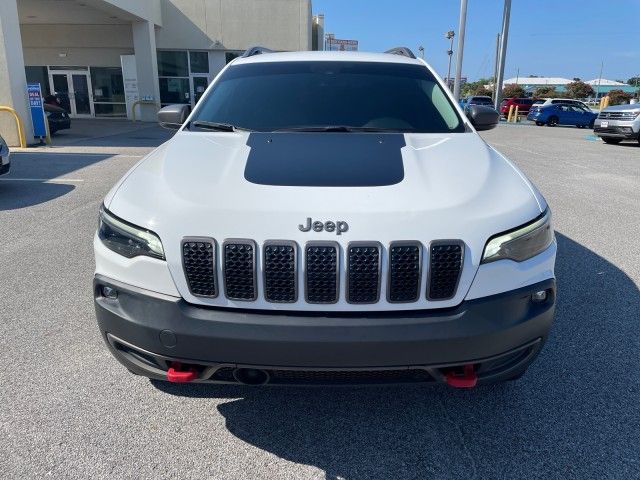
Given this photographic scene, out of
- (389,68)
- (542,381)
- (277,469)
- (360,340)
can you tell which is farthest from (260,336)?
(389,68)

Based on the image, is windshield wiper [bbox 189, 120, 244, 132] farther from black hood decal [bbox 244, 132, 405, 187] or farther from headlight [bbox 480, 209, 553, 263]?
headlight [bbox 480, 209, 553, 263]

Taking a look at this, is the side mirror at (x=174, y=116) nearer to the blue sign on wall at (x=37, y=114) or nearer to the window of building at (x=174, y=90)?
the blue sign on wall at (x=37, y=114)

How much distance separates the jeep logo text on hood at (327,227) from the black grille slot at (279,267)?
0.31 ft

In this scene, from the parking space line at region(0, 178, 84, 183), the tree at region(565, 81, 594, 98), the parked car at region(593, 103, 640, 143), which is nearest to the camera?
the parking space line at region(0, 178, 84, 183)

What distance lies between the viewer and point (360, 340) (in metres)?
1.94

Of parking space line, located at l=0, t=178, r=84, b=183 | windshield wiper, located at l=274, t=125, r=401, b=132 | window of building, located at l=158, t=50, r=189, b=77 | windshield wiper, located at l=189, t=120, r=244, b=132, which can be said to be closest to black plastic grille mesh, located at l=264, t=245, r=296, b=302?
windshield wiper, located at l=274, t=125, r=401, b=132

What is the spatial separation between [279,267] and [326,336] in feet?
1.06

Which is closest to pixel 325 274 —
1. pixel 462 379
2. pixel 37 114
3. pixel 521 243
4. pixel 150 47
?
pixel 462 379

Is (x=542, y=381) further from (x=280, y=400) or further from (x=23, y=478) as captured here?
(x=23, y=478)

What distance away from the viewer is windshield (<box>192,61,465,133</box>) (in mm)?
3281

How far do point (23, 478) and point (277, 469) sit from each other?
1.07 m

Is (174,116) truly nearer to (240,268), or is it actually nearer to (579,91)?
(240,268)

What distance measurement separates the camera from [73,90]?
26.4m

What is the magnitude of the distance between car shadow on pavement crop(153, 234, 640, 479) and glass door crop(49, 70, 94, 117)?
90.0ft
